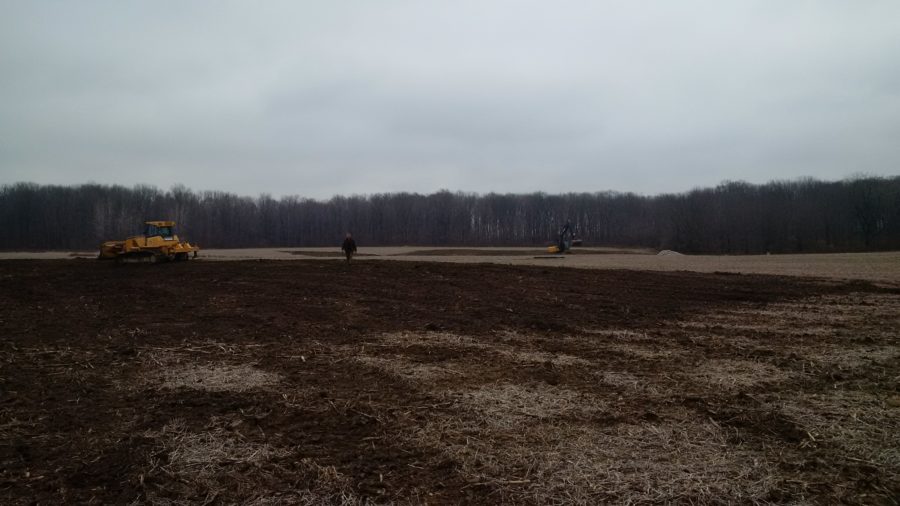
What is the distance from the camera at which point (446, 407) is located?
17.9ft

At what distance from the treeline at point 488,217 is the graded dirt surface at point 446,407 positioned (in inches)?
2950

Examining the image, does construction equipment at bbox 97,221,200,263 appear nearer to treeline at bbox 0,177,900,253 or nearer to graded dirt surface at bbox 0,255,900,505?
graded dirt surface at bbox 0,255,900,505

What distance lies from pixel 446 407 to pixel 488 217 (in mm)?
107058

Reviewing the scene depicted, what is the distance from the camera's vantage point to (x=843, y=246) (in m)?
74.4

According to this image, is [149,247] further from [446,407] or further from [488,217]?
[488,217]

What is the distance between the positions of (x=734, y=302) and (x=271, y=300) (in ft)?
44.6

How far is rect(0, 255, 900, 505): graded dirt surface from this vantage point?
12.5 feet

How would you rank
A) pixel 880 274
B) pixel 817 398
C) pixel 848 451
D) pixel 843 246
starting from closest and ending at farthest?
pixel 848 451
pixel 817 398
pixel 880 274
pixel 843 246

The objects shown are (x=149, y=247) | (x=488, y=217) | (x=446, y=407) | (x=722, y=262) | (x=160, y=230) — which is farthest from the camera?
(x=488, y=217)

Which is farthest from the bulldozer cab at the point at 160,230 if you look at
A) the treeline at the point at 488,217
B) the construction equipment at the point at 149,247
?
the treeline at the point at 488,217

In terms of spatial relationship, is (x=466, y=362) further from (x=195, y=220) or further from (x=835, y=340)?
(x=195, y=220)

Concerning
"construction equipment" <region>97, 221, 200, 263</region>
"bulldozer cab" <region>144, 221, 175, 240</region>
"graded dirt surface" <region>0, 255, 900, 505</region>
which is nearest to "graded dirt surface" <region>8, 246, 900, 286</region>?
"bulldozer cab" <region>144, 221, 175, 240</region>

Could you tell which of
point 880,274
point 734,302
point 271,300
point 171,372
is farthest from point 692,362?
point 880,274

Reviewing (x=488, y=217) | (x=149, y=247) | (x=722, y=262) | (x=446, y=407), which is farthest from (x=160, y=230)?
(x=488, y=217)
